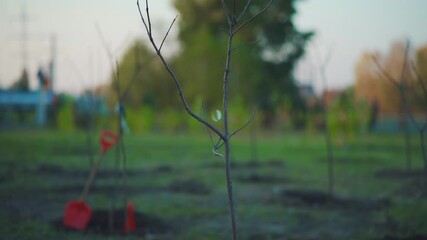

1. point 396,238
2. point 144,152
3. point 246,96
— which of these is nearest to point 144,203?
point 396,238

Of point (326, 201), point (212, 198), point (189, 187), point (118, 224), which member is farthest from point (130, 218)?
point (326, 201)

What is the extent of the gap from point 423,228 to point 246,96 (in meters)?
25.4

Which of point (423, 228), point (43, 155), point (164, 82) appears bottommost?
point (423, 228)

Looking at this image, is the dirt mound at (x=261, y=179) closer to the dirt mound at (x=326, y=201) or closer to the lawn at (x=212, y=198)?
the lawn at (x=212, y=198)

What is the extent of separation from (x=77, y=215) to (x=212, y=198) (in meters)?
2.94

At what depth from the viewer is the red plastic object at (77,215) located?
5344 mm

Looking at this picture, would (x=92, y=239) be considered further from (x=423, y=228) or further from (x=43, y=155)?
(x=43, y=155)

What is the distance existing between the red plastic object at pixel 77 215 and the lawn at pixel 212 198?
11cm

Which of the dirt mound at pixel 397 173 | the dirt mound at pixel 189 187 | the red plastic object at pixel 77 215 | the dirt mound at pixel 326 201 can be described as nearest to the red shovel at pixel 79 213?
the red plastic object at pixel 77 215

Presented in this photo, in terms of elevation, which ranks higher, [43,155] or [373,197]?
[43,155]

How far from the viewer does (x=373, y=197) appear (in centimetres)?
820

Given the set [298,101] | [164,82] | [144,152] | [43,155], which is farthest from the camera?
[164,82]

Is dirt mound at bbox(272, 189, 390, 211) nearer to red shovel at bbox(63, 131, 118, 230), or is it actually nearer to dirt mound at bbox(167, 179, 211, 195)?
dirt mound at bbox(167, 179, 211, 195)

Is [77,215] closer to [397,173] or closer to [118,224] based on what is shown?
[118,224]
